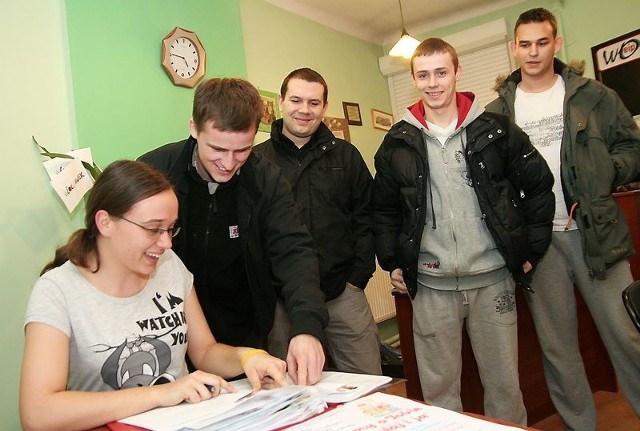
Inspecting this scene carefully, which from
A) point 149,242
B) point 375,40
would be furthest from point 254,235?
point 375,40

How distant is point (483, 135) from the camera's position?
6.25 feet

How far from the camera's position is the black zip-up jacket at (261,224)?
4.99ft

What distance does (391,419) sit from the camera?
0.81 m

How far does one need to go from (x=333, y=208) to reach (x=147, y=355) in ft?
4.01

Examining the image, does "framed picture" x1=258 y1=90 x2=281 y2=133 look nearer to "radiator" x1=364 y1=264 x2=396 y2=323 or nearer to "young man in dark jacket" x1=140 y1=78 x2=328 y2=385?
"radiator" x1=364 y1=264 x2=396 y2=323

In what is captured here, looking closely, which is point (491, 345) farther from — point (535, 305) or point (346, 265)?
point (346, 265)

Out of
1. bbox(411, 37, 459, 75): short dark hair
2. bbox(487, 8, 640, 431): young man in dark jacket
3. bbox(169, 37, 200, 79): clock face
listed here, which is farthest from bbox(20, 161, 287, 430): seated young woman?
bbox(169, 37, 200, 79): clock face

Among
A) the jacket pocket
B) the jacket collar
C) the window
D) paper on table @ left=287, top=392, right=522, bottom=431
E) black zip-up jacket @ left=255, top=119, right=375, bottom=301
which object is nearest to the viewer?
paper on table @ left=287, top=392, right=522, bottom=431

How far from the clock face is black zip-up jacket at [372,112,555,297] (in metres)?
1.39

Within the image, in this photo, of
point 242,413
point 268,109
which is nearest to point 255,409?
point 242,413

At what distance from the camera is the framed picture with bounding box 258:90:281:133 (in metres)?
3.61

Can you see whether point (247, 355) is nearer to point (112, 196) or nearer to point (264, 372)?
point (264, 372)

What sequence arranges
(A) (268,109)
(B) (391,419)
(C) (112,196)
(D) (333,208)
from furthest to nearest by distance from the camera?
(A) (268,109), (D) (333,208), (C) (112,196), (B) (391,419)

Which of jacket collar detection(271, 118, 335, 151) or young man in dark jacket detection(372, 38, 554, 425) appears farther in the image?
jacket collar detection(271, 118, 335, 151)
